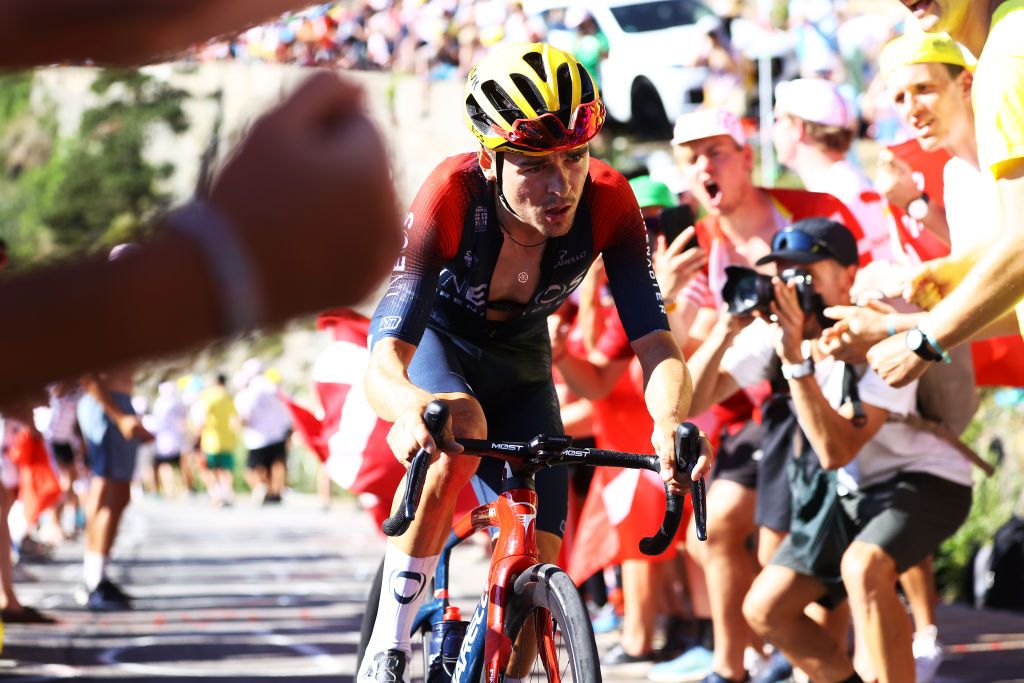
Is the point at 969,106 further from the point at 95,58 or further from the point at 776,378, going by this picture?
the point at 95,58

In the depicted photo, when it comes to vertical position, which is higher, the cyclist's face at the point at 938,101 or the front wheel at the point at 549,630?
the cyclist's face at the point at 938,101

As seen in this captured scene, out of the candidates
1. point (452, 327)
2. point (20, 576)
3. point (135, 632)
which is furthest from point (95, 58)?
point (20, 576)

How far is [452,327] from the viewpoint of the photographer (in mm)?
4547

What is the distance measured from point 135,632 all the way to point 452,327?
5424 millimetres

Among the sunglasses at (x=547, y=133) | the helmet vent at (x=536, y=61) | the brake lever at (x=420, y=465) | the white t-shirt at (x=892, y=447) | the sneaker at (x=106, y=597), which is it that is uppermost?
the helmet vent at (x=536, y=61)

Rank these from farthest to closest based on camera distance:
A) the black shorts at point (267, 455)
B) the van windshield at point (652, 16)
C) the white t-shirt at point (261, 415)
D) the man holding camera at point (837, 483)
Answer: the black shorts at point (267, 455), the white t-shirt at point (261, 415), the van windshield at point (652, 16), the man holding camera at point (837, 483)

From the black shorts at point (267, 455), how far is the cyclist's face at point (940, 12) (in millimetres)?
20075

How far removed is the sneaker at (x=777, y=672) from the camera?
653 centimetres

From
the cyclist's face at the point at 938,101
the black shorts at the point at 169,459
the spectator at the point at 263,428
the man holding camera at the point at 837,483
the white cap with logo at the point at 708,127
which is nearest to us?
the man holding camera at the point at 837,483

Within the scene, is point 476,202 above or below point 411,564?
above

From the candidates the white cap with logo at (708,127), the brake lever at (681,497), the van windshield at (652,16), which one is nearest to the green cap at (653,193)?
the white cap with logo at (708,127)

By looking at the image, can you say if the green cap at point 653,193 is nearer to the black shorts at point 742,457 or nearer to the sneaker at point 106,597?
the black shorts at point 742,457

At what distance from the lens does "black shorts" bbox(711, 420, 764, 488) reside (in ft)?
20.9

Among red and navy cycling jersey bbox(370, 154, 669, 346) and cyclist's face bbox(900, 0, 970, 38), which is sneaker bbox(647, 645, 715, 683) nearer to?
red and navy cycling jersey bbox(370, 154, 669, 346)
